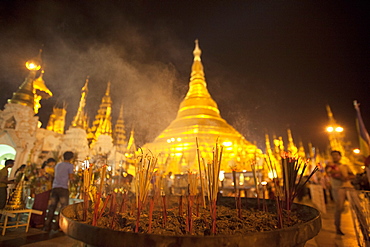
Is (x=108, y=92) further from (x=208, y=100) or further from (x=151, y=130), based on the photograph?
(x=208, y=100)

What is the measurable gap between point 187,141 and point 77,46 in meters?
9.78

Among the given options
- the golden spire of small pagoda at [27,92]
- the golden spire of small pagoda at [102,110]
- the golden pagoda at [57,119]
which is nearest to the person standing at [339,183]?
the golden spire of small pagoda at [27,92]

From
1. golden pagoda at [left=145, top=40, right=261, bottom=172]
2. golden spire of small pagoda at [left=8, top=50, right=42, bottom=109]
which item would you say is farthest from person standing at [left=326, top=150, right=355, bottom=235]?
golden spire of small pagoda at [left=8, top=50, right=42, bottom=109]

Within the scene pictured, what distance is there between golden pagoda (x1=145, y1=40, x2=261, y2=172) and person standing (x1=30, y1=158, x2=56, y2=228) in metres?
7.26

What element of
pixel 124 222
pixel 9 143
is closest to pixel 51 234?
pixel 124 222

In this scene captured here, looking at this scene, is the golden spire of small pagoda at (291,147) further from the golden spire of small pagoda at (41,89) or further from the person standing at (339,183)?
the golden spire of small pagoda at (41,89)

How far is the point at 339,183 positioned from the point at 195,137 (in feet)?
36.6

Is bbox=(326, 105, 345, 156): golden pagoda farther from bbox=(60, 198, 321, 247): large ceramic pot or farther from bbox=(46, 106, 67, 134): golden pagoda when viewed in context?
bbox=(46, 106, 67, 134): golden pagoda

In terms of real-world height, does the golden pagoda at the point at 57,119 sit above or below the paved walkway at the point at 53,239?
above

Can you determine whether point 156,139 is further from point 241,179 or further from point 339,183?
point 339,183

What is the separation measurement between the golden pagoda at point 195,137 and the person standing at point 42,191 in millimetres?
7261

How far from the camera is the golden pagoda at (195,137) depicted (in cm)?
1423

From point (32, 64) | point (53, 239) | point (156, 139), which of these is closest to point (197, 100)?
point (156, 139)

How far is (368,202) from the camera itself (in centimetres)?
361
